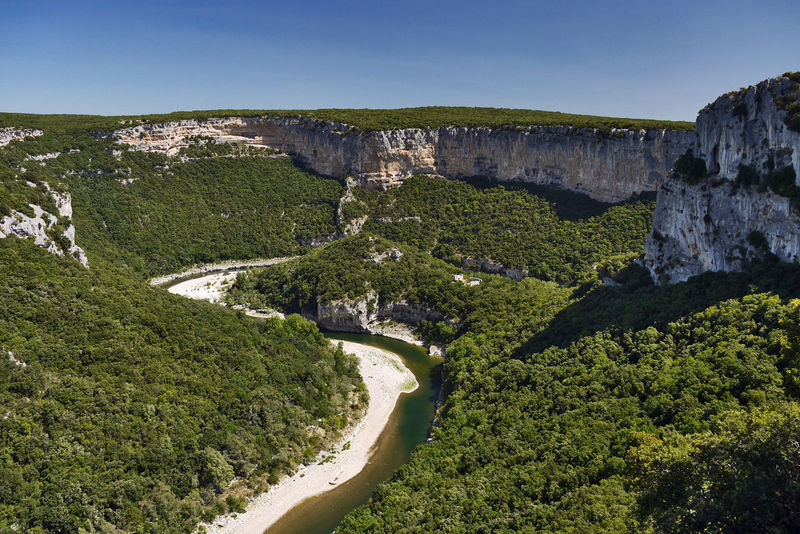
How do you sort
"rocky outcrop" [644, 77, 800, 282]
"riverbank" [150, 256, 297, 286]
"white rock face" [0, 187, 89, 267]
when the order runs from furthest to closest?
"riverbank" [150, 256, 297, 286]
"white rock face" [0, 187, 89, 267]
"rocky outcrop" [644, 77, 800, 282]

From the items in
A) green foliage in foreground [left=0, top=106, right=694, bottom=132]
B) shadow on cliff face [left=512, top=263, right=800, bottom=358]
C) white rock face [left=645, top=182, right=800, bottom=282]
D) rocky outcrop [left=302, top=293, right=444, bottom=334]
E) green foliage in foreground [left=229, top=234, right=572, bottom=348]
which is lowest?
rocky outcrop [left=302, top=293, right=444, bottom=334]

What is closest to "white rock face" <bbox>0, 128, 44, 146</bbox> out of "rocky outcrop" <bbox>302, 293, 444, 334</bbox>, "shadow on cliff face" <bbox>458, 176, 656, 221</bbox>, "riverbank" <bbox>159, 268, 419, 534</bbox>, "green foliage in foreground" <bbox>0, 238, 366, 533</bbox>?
"green foliage in foreground" <bbox>0, 238, 366, 533</bbox>

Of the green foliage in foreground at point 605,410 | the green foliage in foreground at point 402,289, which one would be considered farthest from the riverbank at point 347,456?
the green foliage in foreground at point 402,289

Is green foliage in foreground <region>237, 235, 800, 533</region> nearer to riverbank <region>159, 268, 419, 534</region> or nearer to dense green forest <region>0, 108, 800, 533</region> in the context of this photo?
dense green forest <region>0, 108, 800, 533</region>

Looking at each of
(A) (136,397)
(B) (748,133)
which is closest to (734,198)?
(B) (748,133)

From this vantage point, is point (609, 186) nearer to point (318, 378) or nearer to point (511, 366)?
point (511, 366)

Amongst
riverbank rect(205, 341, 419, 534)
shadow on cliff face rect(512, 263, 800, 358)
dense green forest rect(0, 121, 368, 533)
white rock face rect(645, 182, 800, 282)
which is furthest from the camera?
riverbank rect(205, 341, 419, 534)

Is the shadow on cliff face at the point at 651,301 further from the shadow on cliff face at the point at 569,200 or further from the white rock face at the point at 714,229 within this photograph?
the shadow on cliff face at the point at 569,200

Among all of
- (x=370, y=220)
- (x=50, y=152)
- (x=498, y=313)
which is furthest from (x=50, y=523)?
(x=50, y=152)
